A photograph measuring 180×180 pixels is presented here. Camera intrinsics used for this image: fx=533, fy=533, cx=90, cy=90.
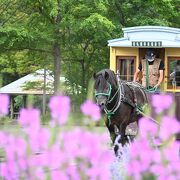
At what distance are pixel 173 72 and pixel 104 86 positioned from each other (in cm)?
480

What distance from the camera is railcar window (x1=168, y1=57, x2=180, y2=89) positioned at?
1201 cm

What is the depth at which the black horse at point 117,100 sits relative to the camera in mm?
7727

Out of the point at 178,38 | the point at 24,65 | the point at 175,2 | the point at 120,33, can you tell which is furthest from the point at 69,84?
the point at 178,38

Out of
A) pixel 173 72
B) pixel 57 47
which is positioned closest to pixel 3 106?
pixel 173 72

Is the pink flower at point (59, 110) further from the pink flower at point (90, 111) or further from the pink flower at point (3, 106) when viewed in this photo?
the pink flower at point (3, 106)

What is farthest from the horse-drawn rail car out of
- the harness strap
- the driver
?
the harness strap

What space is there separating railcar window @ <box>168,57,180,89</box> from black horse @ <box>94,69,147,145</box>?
3.56 meters

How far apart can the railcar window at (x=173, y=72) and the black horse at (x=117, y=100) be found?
3.56m

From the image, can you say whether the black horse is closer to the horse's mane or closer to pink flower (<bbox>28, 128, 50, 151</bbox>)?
the horse's mane

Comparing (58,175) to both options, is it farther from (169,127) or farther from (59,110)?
(169,127)

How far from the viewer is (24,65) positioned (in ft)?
93.9

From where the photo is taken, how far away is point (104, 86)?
7.76m

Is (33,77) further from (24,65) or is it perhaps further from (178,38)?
(178,38)

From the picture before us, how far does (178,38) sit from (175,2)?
14040mm
